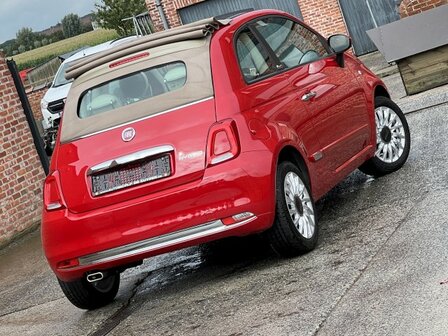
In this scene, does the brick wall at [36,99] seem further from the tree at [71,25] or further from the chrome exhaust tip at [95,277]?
the tree at [71,25]

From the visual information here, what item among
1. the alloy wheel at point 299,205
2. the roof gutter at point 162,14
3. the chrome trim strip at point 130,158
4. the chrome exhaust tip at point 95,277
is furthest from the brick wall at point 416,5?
the roof gutter at point 162,14

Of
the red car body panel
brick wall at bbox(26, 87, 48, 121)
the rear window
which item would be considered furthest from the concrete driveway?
brick wall at bbox(26, 87, 48, 121)

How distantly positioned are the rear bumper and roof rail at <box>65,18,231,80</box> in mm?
1162

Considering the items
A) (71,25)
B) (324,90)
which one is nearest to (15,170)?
(324,90)

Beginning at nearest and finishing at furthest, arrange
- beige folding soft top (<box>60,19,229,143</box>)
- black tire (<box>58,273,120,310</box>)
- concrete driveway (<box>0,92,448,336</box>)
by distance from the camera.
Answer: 1. concrete driveway (<box>0,92,448,336</box>)
2. beige folding soft top (<box>60,19,229,143</box>)
3. black tire (<box>58,273,120,310</box>)

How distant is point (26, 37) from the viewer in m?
89.4

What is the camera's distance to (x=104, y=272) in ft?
23.5

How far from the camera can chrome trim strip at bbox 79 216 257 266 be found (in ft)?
22.4

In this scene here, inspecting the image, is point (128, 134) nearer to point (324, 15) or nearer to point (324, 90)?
point (324, 90)

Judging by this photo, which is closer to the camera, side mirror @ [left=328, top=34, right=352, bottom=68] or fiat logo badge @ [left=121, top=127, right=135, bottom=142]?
fiat logo badge @ [left=121, top=127, right=135, bottom=142]

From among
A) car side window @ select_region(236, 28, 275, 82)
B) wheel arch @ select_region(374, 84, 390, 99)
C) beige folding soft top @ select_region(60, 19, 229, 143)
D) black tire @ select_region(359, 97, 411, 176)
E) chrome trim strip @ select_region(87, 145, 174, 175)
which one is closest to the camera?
chrome trim strip @ select_region(87, 145, 174, 175)

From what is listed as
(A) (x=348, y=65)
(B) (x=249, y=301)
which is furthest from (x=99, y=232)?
(A) (x=348, y=65)

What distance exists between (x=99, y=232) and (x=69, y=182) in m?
0.45

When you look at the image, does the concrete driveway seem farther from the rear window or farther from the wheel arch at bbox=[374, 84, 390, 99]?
the rear window
